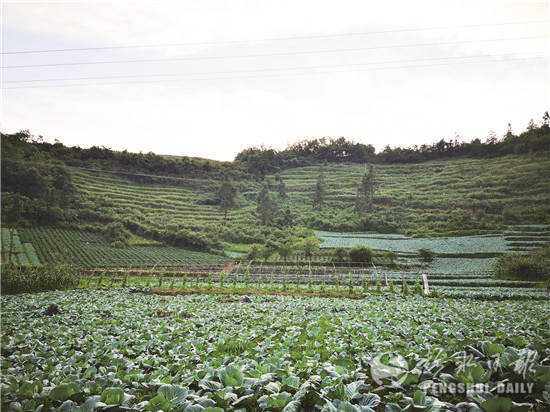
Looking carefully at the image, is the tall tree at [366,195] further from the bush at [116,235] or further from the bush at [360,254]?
the bush at [116,235]

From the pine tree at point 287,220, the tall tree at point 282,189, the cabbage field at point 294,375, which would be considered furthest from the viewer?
the tall tree at point 282,189

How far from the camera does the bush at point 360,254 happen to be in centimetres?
2203

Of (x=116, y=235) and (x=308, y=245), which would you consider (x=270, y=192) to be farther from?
(x=116, y=235)

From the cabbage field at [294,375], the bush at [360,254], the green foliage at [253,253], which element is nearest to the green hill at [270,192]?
the green foliage at [253,253]

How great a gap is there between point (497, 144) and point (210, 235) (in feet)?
101

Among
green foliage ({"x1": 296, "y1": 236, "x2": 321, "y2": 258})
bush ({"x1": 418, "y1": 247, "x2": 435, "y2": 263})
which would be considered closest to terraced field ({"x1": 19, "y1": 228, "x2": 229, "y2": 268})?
green foliage ({"x1": 296, "y1": 236, "x2": 321, "y2": 258})

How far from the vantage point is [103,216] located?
84.9ft

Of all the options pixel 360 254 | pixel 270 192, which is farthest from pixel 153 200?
pixel 360 254

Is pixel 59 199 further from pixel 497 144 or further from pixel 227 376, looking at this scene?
pixel 497 144

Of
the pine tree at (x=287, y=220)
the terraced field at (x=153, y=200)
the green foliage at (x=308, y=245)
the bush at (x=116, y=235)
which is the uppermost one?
the terraced field at (x=153, y=200)

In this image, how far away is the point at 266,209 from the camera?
31391 millimetres

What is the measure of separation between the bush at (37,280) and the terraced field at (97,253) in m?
7.25

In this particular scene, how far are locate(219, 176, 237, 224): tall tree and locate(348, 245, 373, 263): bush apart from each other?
47.5 feet

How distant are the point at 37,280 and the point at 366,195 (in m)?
27.8
